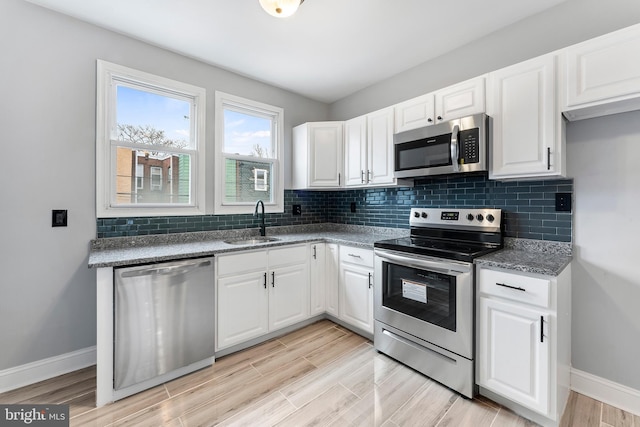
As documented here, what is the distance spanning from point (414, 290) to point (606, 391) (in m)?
1.27

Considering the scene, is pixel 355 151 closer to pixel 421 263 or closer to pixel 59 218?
pixel 421 263

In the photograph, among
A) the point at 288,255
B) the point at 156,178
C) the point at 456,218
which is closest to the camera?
the point at 456,218

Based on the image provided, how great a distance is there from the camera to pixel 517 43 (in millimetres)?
2107

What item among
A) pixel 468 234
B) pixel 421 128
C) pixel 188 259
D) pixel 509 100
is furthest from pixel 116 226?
pixel 509 100

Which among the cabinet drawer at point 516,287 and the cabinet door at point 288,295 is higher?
the cabinet drawer at point 516,287

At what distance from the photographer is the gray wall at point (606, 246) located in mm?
1663

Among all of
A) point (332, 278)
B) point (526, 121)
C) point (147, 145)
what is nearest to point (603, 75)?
point (526, 121)

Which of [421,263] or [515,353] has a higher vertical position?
[421,263]

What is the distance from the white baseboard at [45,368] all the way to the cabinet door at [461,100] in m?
3.33

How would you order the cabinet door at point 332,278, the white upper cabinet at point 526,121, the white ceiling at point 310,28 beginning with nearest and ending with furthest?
the white upper cabinet at point 526,121 → the white ceiling at point 310,28 → the cabinet door at point 332,278

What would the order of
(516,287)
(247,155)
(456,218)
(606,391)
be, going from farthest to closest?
(247,155) → (456,218) → (606,391) → (516,287)

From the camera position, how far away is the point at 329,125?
3.13 meters

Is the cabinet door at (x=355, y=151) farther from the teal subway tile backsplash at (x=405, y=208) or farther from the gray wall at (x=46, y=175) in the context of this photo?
the gray wall at (x=46, y=175)

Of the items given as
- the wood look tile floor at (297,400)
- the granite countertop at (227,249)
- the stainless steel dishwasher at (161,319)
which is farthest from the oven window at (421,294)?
the stainless steel dishwasher at (161,319)
